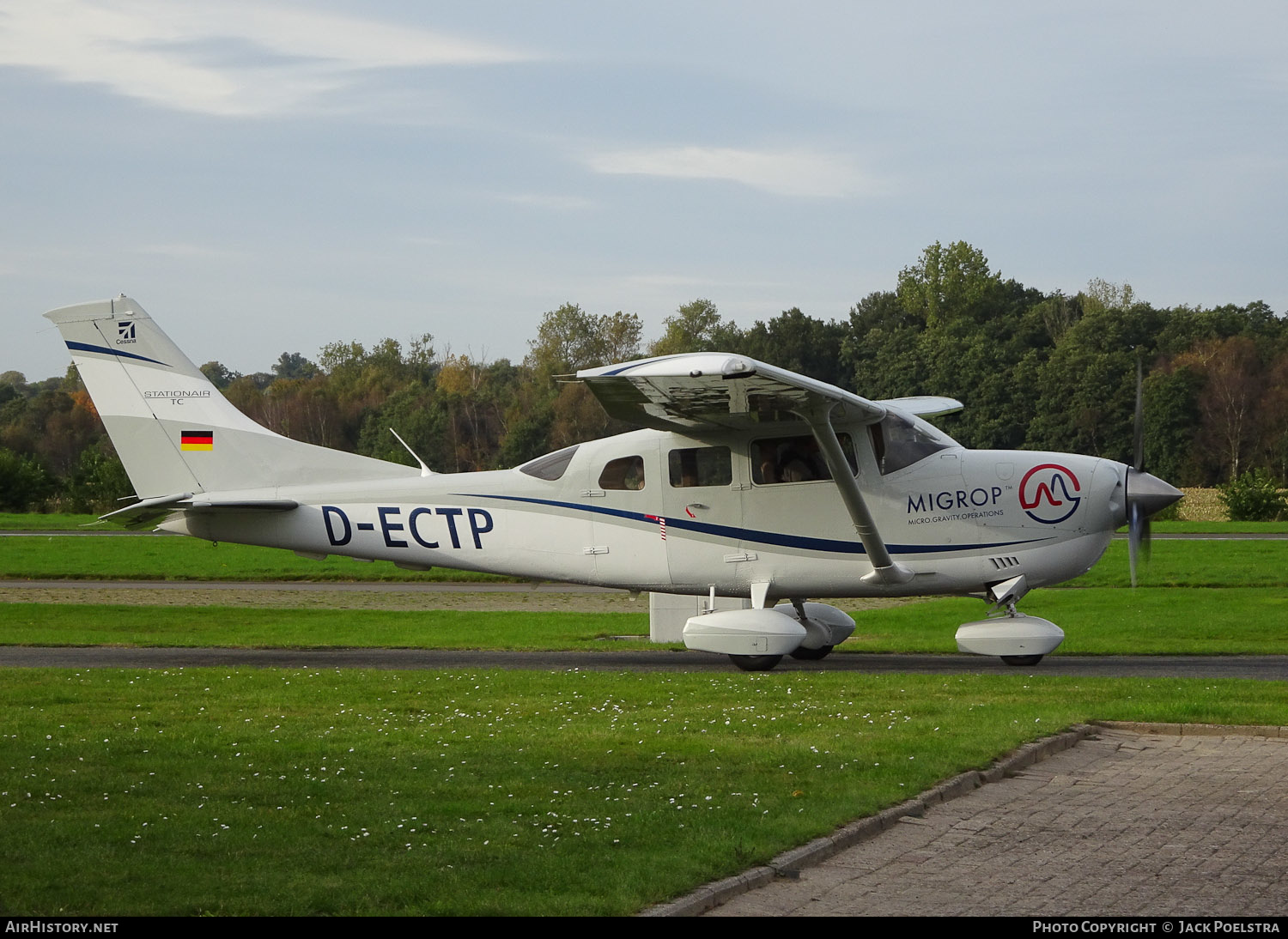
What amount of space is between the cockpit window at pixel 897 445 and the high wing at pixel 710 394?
20 centimetres

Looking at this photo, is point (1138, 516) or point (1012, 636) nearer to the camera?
point (1012, 636)

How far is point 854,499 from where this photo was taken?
1508cm

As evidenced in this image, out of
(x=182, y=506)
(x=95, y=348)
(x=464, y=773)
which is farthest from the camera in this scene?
(x=95, y=348)

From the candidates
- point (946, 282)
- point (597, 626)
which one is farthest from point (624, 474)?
point (946, 282)

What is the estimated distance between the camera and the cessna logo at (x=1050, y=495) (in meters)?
15.5

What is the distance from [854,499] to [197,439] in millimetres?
9086

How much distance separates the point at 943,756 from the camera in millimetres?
8781

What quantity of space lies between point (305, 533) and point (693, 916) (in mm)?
12958

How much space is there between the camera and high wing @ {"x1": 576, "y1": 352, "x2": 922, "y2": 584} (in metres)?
12.6

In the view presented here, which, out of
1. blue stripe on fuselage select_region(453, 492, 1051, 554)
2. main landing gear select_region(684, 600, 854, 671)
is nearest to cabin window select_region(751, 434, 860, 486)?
blue stripe on fuselage select_region(453, 492, 1051, 554)

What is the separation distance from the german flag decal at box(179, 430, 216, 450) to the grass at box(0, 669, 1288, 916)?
4584 mm

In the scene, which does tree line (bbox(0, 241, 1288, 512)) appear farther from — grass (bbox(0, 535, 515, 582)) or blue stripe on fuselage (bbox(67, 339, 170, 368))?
blue stripe on fuselage (bbox(67, 339, 170, 368))

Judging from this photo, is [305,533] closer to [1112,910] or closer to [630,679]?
[630,679]

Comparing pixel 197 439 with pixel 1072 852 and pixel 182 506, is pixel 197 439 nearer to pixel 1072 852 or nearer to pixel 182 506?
pixel 182 506
